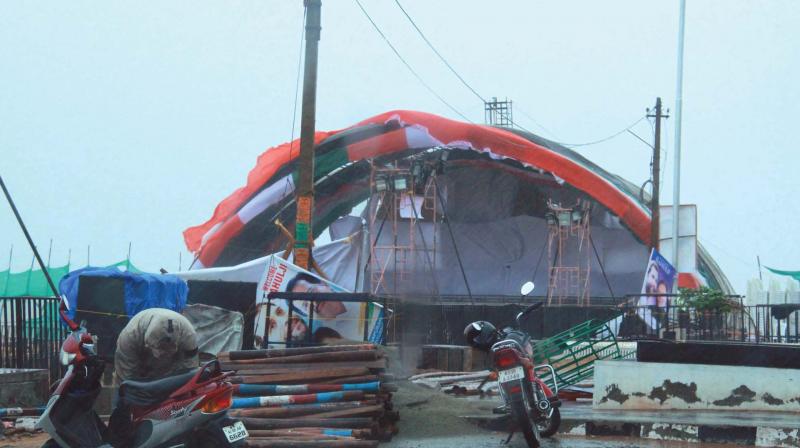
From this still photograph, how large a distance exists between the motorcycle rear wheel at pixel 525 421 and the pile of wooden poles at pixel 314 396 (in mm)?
1257

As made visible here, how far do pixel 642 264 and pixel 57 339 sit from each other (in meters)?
32.2

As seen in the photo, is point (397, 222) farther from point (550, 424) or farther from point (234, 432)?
point (234, 432)

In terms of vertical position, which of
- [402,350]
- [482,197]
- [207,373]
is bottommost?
[402,350]

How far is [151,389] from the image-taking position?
5.88 metres

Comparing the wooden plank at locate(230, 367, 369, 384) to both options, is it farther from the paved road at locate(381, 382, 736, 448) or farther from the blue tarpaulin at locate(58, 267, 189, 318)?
the blue tarpaulin at locate(58, 267, 189, 318)

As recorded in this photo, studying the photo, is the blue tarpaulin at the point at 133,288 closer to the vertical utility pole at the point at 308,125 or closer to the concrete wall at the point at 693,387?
the vertical utility pole at the point at 308,125

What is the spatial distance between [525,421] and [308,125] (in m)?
9.77

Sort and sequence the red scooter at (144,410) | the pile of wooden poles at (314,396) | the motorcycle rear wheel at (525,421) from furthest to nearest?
the motorcycle rear wheel at (525,421)
the pile of wooden poles at (314,396)
the red scooter at (144,410)

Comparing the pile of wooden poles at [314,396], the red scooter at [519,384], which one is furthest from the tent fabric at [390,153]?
the red scooter at [519,384]

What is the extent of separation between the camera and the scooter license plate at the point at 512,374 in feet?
28.1

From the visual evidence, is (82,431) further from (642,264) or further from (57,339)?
(642,264)

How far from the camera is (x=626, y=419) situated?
31.7 feet

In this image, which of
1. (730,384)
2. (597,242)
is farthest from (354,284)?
(730,384)

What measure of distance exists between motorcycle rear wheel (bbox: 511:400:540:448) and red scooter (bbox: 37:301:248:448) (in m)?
3.08
